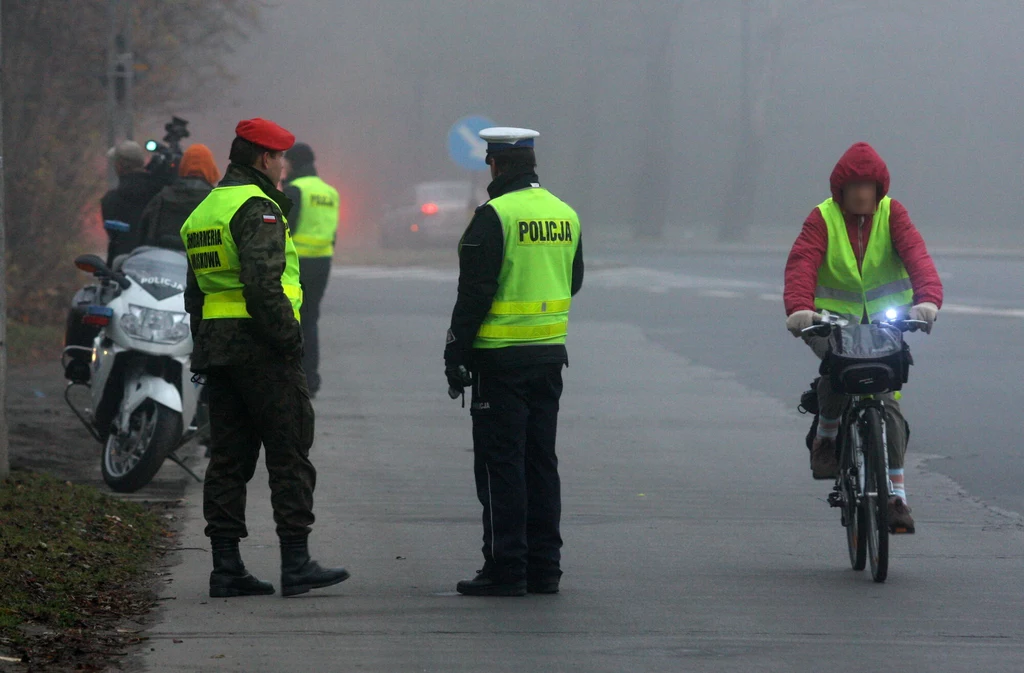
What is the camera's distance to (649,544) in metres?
7.61

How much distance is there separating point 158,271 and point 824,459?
11.7 feet

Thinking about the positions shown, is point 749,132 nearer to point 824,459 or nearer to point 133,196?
point 133,196

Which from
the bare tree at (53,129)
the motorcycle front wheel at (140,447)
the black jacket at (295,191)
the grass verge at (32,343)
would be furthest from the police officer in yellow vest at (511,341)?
the bare tree at (53,129)

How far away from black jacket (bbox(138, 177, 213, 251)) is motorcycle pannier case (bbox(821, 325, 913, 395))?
4098 millimetres

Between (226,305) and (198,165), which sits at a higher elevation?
(198,165)

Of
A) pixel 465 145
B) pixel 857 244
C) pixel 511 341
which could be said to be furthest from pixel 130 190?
pixel 465 145

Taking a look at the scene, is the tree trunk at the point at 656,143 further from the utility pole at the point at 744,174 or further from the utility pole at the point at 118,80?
the utility pole at the point at 118,80

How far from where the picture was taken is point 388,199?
59.7 meters

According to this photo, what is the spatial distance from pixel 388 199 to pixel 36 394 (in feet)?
156

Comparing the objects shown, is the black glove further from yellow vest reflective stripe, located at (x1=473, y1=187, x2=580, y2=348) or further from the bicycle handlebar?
the bicycle handlebar

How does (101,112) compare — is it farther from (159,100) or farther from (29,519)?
(29,519)

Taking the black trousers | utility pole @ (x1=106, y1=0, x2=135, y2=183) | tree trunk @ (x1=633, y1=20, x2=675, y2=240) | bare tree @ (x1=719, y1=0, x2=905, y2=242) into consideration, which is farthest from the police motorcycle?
tree trunk @ (x1=633, y1=20, x2=675, y2=240)

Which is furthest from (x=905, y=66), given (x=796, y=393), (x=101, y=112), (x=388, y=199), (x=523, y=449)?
(x=523, y=449)

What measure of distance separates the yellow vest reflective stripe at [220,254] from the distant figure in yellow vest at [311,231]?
602cm
